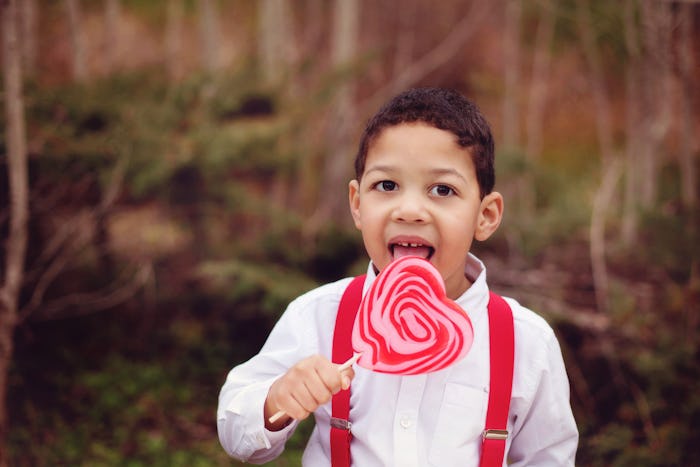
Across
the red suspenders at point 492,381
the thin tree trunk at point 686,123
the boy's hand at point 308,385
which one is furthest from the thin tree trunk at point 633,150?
the boy's hand at point 308,385

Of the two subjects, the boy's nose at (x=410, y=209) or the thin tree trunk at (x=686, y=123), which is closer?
the boy's nose at (x=410, y=209)

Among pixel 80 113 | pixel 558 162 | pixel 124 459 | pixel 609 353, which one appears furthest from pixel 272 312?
pixel 558 162

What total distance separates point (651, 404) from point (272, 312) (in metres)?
2.20

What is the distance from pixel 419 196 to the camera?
1314mm

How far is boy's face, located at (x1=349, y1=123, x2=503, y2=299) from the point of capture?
132 centimetres

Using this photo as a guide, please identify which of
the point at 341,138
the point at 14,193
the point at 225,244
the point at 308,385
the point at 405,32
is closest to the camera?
A: the point at 308,385

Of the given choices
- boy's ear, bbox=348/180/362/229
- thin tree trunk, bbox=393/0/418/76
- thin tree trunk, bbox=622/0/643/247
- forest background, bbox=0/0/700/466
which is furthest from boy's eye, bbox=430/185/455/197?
thin tree trunk, bbox=393/0/418/76

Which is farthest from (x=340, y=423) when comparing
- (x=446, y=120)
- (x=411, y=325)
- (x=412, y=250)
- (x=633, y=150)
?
(x=633, y=150)

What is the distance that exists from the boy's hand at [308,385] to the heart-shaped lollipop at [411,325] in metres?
0.09

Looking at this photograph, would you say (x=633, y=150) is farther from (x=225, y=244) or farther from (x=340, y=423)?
(x=340, y=423)

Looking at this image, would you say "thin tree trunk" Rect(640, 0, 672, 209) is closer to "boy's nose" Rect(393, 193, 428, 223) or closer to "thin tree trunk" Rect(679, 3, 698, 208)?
"thin tree trunk" Rect(679, 3, 698, 208)

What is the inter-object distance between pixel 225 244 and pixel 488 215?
Result: 3501 mm

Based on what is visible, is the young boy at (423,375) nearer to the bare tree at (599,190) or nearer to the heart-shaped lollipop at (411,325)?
the heart-shaped lollipop at (411,325)

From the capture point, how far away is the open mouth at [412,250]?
1.35 m
